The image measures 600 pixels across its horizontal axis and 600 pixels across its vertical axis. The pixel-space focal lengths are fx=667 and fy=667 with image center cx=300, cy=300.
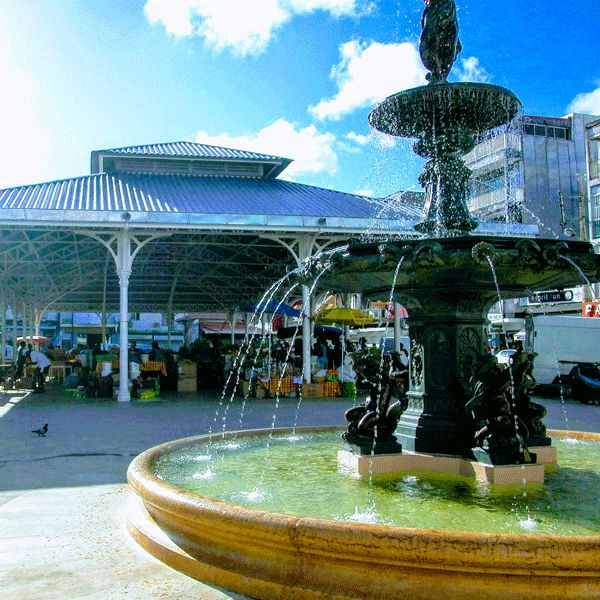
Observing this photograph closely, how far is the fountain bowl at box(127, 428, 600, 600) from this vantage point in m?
3.00

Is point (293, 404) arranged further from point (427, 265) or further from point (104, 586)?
point (104, 586)

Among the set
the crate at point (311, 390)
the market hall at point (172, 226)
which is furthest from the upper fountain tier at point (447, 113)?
the crate at point (311, 390)

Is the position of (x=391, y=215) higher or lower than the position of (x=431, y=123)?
higher

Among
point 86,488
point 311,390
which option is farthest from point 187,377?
point 86,488

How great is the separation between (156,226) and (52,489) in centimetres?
1145

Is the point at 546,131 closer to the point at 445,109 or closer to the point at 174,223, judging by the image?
the point at 174,223

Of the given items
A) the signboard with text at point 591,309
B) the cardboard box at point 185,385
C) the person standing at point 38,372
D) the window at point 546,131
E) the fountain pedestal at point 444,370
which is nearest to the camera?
the fountain pedestal at point 444,370

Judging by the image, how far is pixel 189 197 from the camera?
20.3m

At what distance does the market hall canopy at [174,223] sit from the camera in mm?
17359

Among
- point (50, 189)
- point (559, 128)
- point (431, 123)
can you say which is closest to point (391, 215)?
point (50, 189)

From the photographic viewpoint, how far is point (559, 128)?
131ft

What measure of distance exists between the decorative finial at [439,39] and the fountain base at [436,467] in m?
3.59

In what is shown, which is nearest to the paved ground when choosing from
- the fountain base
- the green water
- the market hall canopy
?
the green water

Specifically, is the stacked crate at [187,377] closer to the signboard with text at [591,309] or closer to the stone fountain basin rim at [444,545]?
the signboard with text at [591,309]
